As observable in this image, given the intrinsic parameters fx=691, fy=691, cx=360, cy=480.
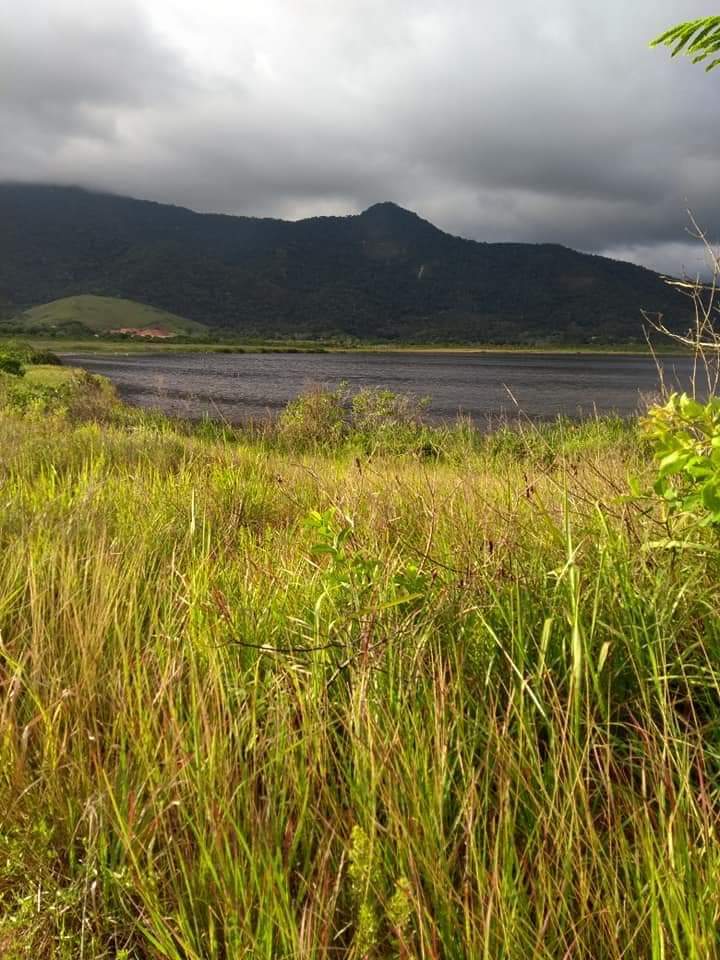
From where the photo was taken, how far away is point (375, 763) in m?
1.63

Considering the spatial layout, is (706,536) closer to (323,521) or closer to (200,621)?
(323,521)

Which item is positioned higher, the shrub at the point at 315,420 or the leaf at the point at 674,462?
the leaf at the point at 674,462

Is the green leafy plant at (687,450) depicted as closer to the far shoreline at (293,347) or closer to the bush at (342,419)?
the bush at (342,419)

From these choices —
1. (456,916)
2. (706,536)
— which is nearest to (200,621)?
(456,916)

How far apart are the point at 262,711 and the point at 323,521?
66 centimetres

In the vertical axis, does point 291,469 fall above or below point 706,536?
below

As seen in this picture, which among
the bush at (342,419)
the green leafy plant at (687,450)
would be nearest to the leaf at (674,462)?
the green leafy plant at (687,450)

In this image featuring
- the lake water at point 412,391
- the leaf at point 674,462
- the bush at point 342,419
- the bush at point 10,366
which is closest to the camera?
the leaf at point 674,462

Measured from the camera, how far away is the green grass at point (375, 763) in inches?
55.5

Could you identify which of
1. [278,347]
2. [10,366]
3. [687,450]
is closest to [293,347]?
[278,347]

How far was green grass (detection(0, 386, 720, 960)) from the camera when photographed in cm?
141

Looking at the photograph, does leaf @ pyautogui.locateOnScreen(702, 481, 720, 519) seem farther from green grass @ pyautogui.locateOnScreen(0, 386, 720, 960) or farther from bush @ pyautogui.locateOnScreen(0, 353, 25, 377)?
bush @ pyautogui.locateOnScreen(0, 353, 25, 377)

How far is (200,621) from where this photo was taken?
7.82ft

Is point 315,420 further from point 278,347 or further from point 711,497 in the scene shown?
point 278,347
